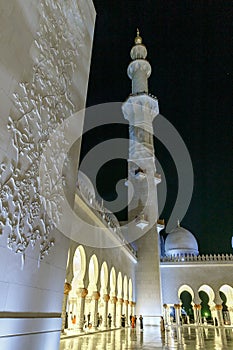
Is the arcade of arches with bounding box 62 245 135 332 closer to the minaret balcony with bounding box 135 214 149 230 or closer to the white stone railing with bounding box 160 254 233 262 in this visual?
the minaret balcony with bounding box 135 214 149 230

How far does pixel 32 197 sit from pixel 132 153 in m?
14.1

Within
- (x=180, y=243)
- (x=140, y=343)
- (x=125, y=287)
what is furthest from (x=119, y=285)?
(x=180, y=243)

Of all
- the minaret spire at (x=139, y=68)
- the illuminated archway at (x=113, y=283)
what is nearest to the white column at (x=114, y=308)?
the illuminated archway at (x=113, y=283)

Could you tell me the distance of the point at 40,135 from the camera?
352 cm

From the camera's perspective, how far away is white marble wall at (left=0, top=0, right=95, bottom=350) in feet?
9.11

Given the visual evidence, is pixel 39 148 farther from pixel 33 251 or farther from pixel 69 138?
pixel 33 251

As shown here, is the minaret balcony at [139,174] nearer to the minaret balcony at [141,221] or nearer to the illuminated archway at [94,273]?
the minaret balcony at [141,221]

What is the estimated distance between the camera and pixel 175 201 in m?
22.4

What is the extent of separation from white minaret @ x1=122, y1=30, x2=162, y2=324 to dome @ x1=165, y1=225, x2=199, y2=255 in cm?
595

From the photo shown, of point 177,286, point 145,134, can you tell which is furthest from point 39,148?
point 177,286

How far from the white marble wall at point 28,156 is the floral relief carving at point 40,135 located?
12 mm

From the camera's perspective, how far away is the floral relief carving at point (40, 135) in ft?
9.54

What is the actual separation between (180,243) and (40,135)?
1928cm

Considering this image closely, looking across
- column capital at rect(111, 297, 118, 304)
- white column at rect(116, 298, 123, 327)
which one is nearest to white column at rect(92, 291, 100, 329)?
column capital at rect(111, 297, 118, 304)
